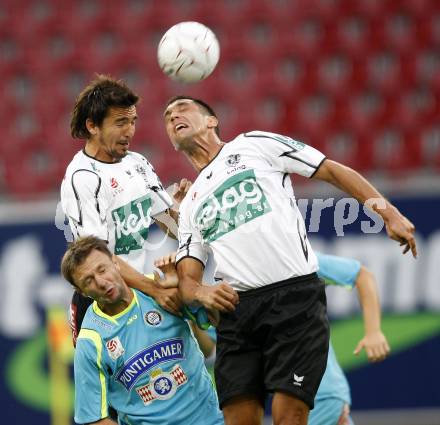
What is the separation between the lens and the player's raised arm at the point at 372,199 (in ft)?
16.2

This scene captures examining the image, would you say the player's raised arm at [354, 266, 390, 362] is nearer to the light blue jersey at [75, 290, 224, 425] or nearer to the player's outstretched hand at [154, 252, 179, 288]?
the light blue jersey at [75, 290, 224, 425]

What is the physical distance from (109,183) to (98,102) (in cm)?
42

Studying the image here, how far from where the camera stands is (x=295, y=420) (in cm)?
504

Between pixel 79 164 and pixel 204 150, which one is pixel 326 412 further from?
pixel 79 164

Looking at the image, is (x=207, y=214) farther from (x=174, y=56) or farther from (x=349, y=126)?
(x=349, y=126)

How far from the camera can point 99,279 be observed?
497 centimetres

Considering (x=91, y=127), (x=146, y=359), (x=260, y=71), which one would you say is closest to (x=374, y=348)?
(x=146, y=359)

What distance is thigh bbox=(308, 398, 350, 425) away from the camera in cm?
581

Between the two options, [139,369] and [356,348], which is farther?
[356,348]

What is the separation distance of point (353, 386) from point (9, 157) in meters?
3.60

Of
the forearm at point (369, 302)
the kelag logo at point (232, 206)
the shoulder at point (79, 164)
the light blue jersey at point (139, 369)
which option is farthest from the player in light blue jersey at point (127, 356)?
the forearm at point (369, 302)

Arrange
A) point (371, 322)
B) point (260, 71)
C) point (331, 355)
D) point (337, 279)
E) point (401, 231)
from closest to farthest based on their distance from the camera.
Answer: point (401, 231) < point (371, 322) < point (337, 279) < point (331, 355) < point (260, 71)

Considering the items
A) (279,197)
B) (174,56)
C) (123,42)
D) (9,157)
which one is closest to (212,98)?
(123,42)

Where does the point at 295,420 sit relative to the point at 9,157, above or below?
below
